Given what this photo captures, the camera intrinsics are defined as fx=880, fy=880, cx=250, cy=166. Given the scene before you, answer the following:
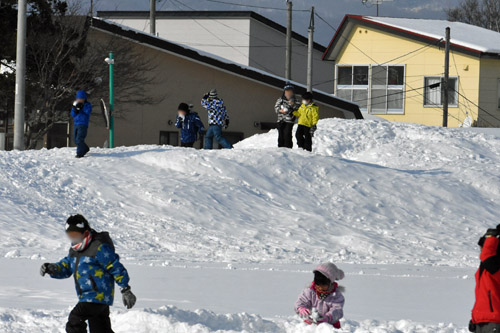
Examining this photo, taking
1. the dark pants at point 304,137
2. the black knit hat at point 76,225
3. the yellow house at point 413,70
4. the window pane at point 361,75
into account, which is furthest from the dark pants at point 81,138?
the window pane at point 361,75

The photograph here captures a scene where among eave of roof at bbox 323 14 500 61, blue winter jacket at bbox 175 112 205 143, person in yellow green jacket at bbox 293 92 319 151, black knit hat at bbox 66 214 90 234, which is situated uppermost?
eave of roof at bbox 323 14 500 61

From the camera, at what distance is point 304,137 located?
18156mm

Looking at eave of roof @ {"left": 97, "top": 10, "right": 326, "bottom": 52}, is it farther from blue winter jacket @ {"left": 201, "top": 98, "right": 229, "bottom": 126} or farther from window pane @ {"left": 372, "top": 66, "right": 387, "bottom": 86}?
blue winter jacket @ {"left": 201, "top": 98, "right": 229, "bottom": 126}

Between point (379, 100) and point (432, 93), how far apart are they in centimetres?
232

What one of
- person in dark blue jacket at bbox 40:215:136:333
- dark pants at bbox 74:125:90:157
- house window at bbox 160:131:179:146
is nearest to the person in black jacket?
dark pants at bbox 74:125:90:157

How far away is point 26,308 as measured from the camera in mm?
7547

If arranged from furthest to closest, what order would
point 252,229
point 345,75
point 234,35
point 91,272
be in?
1. point 234,35
2. point 345,75
3. point 252,229
4. point 91,272

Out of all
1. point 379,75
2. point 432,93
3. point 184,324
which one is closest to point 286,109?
point 184,324

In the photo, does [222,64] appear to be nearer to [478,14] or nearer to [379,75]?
[379,75]

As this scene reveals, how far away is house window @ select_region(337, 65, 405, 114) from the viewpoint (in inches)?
1501

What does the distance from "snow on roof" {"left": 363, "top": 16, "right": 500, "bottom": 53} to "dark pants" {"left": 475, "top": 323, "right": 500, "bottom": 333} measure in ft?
103

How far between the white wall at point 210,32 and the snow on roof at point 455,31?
11.4m

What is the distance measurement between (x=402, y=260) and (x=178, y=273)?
3.57 m

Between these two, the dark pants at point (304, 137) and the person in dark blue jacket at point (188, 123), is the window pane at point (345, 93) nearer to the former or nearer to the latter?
the dark pants at point (304, 137)
